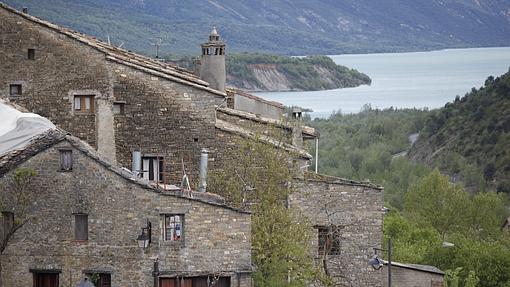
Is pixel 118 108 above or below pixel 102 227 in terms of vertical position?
above

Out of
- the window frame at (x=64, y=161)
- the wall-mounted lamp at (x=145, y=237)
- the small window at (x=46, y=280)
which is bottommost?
the small window at (x=46, y=280)

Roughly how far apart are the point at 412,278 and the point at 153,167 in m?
7.86

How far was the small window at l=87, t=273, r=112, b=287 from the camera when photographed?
28.0 metres

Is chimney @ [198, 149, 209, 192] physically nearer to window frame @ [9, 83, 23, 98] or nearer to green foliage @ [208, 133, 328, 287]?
green foliage @ [208, 133, 328, 287]

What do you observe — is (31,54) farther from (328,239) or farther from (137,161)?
(328,239)

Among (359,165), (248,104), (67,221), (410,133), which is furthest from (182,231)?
(410,133)

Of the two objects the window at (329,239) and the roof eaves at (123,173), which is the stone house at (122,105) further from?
the roof eaves at (123,173)

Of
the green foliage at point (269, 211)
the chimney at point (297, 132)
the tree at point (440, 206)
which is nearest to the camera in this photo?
the green foliage at point (269, 211)

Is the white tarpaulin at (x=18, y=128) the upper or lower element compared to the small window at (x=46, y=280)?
upper

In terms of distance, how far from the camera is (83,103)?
34.0 m

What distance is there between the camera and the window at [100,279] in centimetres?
2803

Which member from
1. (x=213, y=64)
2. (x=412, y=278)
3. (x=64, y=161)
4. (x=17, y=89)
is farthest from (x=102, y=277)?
(x=213, y=64)

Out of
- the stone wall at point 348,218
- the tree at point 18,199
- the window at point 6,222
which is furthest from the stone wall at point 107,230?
the stone wall at point 348,218

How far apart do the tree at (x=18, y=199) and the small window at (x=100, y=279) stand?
179 cm
